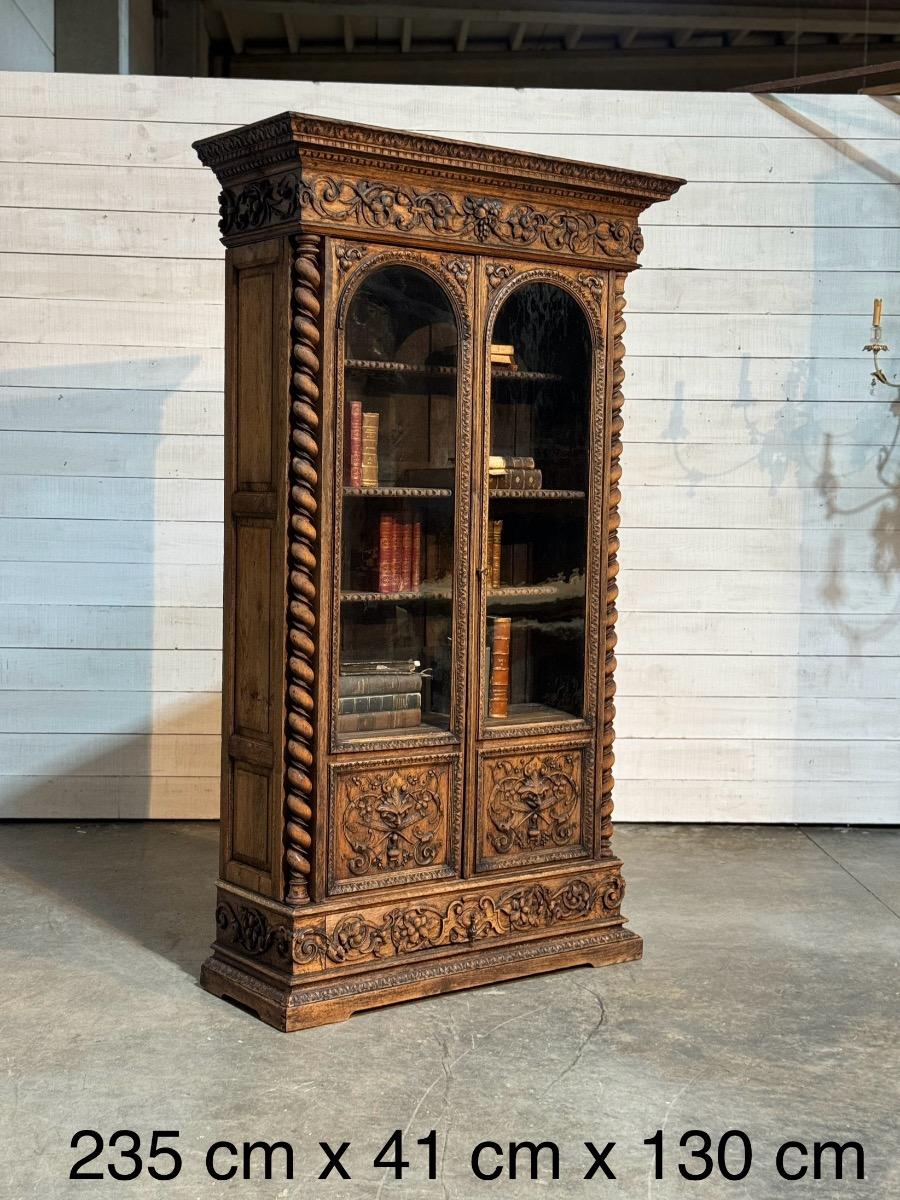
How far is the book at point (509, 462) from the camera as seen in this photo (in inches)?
160

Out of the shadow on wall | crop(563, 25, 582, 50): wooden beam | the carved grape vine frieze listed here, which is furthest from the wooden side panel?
crop(563, 25, 582, 50): wooden beam

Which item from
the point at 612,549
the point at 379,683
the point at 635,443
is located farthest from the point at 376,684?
the point at 635,443

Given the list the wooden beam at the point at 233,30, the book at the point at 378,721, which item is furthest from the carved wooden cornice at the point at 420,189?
the wooden beam at the point at 233,30

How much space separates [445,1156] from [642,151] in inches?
165

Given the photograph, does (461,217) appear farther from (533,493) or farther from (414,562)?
(414,562)

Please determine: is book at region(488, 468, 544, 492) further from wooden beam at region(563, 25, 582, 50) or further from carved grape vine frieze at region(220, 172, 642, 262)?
wooden beam at region(563, 25, 582, 50)

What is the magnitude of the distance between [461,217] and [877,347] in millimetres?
2276

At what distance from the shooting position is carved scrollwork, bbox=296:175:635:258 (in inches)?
143

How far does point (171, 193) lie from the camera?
18.3 ft

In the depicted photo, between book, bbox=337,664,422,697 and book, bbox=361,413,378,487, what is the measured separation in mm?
531

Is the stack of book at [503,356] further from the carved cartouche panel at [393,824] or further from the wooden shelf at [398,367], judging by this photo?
the carved cartouche panel at [393,824]

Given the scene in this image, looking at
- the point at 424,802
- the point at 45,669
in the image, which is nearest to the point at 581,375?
the point at 424,802

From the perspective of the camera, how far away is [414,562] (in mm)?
3939

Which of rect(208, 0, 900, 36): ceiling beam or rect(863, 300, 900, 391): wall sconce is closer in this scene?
rect(863, 300, 900, 391): wall sconce
